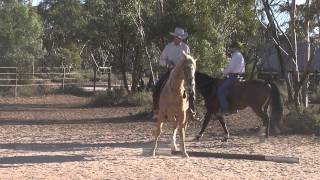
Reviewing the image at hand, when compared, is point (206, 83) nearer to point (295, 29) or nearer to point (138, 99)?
point (295, 29)

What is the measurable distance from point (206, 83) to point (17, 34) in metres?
22.5

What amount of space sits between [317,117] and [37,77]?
81.0 ft

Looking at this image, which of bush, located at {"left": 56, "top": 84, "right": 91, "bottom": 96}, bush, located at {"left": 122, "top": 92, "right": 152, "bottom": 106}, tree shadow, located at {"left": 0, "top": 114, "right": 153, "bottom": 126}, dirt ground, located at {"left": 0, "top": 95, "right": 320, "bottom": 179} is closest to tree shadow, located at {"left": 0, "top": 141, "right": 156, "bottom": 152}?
dirt ground, located at {"left": 0, "top": 95, "right": 320, "bottom": 179}

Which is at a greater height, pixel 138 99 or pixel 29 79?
pixel 29 79

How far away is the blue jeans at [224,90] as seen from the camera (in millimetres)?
14055

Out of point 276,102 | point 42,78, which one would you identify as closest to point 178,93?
point 276,102

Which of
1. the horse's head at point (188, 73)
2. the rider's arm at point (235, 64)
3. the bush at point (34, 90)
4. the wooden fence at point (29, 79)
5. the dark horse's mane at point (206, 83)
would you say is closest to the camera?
the horse's head at point (188, 73)

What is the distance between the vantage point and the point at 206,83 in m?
14.5

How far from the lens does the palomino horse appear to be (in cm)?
1090

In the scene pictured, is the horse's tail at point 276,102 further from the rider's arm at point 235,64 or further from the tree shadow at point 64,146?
the tree shadow at point 64,146

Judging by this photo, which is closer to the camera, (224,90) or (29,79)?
(224,90)

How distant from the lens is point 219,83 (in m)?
14.3

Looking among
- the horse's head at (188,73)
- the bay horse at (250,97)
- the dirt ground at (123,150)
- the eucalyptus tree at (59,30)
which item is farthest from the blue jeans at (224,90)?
the eucalyptus tree at (59,30)

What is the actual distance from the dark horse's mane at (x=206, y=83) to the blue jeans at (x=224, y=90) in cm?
32
